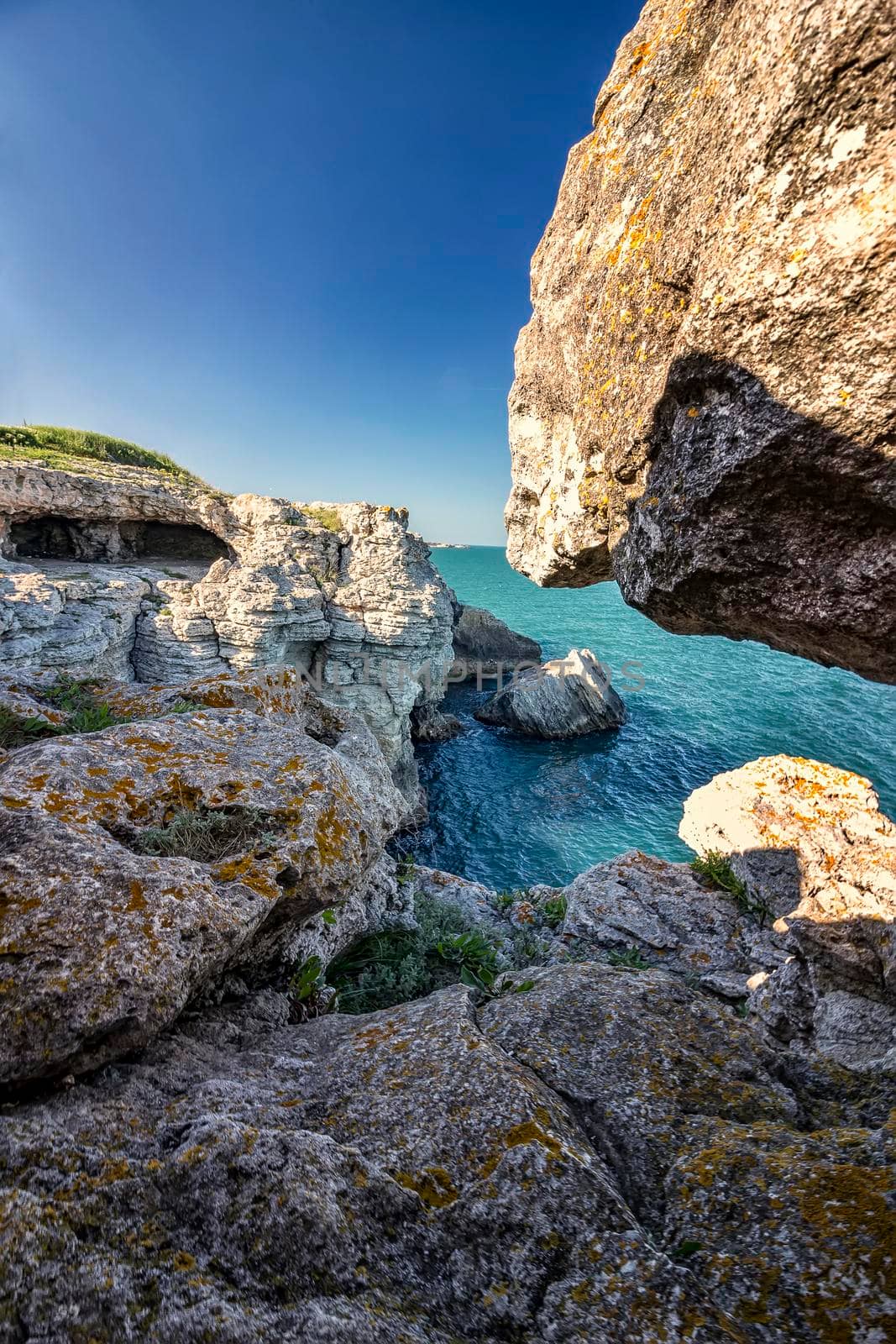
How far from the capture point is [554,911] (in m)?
11.2

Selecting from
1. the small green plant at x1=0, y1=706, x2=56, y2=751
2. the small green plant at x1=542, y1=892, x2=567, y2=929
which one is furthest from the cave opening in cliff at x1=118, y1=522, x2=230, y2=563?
the small green plant at x1=542, y1=892, x2=567, y2=929

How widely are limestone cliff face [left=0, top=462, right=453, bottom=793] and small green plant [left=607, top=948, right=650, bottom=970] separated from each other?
Result: 2059 centimetres

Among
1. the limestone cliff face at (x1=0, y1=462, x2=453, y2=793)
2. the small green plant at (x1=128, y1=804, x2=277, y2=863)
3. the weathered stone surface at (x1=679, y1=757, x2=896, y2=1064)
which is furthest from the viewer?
the limestone cliff face at (x1=0, y1=462, x2=453, y2=793)

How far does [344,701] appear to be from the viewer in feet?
96.6

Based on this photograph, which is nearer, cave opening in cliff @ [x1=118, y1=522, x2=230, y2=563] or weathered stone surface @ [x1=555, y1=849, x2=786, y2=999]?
weathered stone surface @ [x1=555, y1=849, x2=786, y2=999]

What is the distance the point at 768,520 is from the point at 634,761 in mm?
Answer: 32839

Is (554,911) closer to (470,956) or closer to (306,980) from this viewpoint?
(470,956)

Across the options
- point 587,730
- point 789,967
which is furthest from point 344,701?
point 789,967

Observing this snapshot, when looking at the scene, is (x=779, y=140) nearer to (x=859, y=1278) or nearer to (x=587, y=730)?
(x=859, y=1278)

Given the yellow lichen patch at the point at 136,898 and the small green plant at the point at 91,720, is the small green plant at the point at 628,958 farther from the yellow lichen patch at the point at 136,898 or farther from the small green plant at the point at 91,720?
Result: the small green plant at the point at 91,720

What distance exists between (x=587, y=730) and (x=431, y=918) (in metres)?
31.9

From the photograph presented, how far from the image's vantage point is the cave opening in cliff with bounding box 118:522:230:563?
32.6 metres

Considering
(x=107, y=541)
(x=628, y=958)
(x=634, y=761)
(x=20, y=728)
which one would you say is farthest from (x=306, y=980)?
(x=634, y=761)

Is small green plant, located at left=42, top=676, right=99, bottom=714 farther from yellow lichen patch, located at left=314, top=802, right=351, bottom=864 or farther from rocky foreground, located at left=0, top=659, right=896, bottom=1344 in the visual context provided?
yellow lichen patch, located at left=314, top=802, right=351, bottom=864
